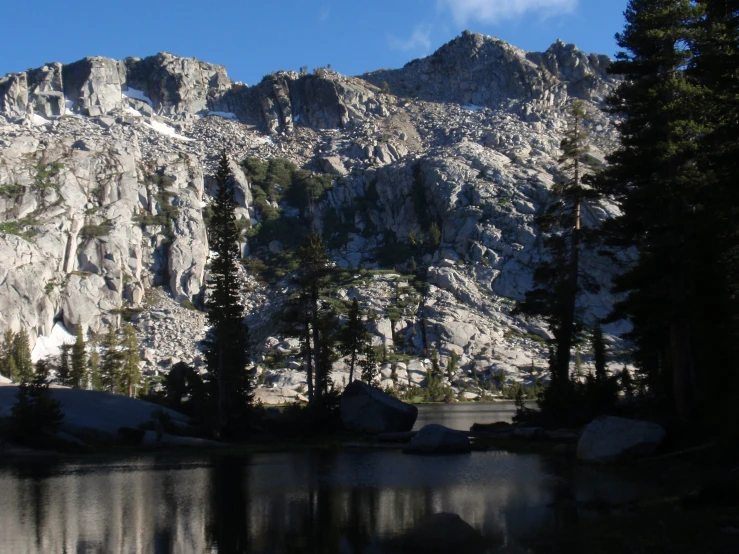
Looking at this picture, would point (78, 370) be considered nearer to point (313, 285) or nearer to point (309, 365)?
point (309, 365)

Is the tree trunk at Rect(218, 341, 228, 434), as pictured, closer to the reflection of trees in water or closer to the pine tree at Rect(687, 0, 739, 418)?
the reflection of trees in water

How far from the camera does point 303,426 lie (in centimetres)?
5003

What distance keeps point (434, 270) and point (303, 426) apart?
14082cm

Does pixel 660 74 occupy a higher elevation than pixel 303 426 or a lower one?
higher

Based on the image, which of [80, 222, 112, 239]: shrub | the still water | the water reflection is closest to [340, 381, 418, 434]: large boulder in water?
the still water

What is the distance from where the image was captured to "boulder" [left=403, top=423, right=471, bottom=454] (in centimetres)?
3741

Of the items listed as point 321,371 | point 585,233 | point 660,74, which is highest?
point 660,74

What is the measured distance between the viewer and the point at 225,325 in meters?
49.5

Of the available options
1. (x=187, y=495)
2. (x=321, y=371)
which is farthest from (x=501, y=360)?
(x=187, y=495)

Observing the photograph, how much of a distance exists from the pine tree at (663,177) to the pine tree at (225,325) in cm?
2819

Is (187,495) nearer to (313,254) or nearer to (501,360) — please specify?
(313,254)

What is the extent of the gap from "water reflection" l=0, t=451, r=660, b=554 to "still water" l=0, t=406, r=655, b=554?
41mm

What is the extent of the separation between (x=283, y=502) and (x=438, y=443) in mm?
16543

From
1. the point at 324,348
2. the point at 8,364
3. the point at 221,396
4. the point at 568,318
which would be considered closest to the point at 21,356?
the point at 8,364
